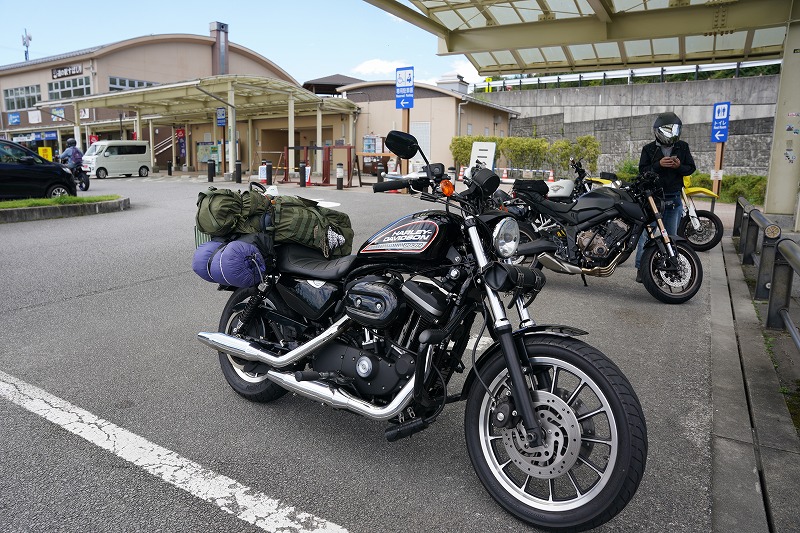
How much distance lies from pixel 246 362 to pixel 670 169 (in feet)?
19.8

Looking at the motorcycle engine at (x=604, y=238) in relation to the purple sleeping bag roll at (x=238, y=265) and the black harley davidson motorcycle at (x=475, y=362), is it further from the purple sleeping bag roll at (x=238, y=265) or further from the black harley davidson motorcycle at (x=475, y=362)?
the purple sleeping bag roll at (x=238, y=265)

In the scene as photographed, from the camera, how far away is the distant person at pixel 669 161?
7.11 meters

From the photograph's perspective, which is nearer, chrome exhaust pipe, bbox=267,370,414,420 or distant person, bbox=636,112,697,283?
chrome exhaust pipe, bbox=267,370,414,420

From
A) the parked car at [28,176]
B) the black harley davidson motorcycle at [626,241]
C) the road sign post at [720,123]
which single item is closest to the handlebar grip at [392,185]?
the black harley davidson motorcycle at [626,241]

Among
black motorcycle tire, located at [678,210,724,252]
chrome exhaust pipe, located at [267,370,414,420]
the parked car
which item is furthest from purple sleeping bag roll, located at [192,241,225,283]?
the parked car

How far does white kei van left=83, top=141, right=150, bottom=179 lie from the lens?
1136 inches

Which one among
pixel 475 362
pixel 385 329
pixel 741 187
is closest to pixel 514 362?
pixel 475 362

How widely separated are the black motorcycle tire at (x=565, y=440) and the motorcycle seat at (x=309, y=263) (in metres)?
0.94

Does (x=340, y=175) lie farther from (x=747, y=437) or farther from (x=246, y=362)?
(x=747, y=437)

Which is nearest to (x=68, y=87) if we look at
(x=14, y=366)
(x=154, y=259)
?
(x=154, y=259)

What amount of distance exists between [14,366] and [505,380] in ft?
12.0

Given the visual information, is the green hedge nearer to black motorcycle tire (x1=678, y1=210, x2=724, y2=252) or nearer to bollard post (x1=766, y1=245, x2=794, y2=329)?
black motorcycle tire (x1=678, y1=210, x2=724, y2=252)

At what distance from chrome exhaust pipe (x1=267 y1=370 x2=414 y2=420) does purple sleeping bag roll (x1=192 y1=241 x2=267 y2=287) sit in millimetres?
550

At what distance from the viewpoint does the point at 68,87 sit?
42.8m
